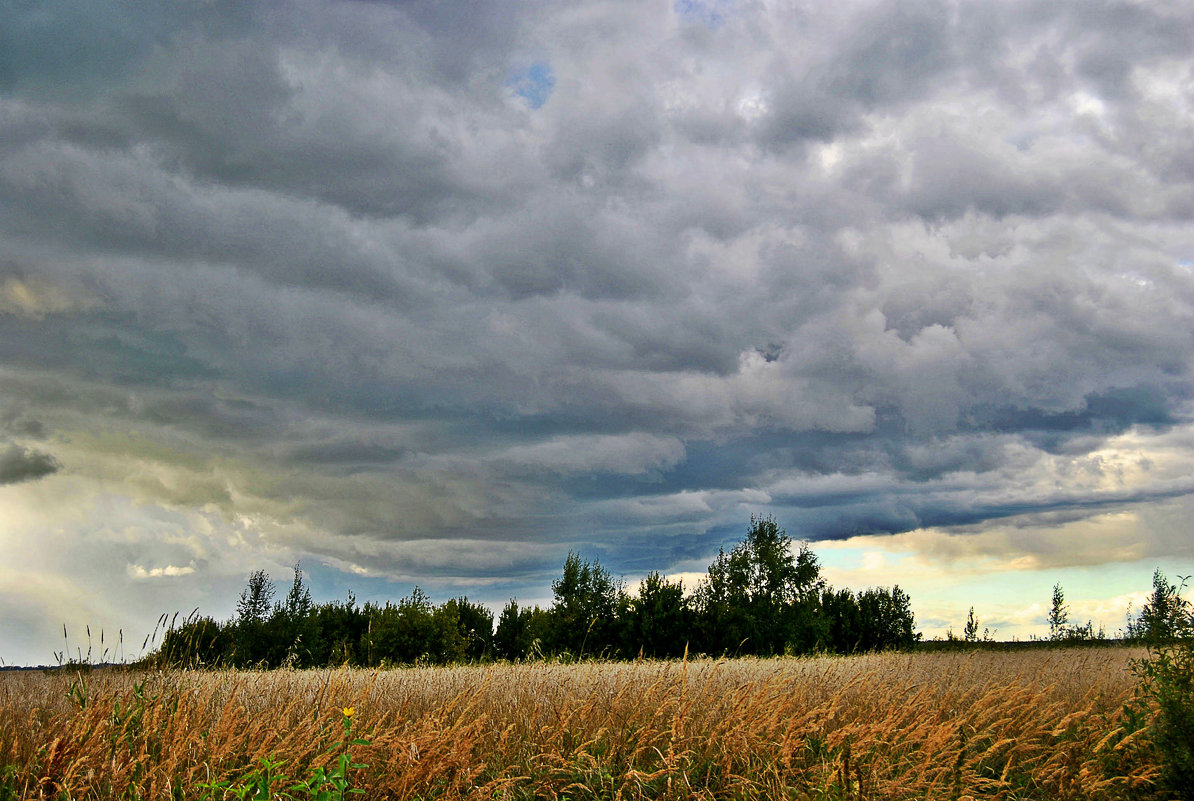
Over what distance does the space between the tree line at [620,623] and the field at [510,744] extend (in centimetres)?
2667

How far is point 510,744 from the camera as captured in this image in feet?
31.4

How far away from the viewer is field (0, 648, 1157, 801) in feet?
25.5

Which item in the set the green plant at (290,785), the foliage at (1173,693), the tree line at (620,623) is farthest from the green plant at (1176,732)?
the tree line at (620,623)

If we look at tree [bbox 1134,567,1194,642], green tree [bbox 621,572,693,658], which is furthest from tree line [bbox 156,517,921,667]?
tree [bbox 1134,567,1194,642]

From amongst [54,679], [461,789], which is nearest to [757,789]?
[461,789]

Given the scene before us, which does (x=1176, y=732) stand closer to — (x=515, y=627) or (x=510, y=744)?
(x=510, y=744)

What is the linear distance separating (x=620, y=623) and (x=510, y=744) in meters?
34.0

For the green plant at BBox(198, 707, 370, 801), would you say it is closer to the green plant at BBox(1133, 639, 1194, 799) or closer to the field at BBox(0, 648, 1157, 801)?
the field at BBox(0, 648, 1157, 801)

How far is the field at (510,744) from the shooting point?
7.78 m

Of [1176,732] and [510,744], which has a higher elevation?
[1176,732]

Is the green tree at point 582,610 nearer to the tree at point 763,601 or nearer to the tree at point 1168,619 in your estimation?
the tree at point 763,601

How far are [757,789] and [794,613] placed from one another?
38315mm

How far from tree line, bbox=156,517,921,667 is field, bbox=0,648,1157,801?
26.7m

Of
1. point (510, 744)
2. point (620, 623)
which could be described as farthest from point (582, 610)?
point (510, 744)
